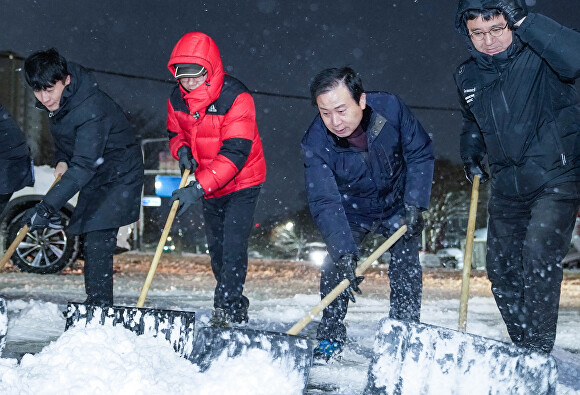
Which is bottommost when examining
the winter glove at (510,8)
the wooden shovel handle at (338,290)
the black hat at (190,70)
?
the wooden shovel handle at (338,290)

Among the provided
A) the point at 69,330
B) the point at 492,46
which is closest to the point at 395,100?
the point at 492,46

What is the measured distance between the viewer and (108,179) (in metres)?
4.34

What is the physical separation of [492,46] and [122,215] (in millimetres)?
2638

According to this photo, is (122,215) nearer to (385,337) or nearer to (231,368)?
(231,368)

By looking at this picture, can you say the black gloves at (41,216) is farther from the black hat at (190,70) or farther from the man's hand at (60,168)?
the black hat at (190,70)

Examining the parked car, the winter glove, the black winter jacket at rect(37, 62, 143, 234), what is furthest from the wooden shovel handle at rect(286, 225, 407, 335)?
the parked car

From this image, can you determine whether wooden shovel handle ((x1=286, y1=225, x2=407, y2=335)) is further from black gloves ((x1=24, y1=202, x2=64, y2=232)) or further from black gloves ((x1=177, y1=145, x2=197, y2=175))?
black gloves ((x1=24, y1=202, x2=64, y2=232))

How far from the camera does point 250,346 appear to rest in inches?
120

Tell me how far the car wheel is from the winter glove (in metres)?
6.39

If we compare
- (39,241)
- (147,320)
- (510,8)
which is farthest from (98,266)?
(39,241)

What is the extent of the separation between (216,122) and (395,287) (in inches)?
64.7

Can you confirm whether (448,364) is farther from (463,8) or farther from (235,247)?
(235,247)

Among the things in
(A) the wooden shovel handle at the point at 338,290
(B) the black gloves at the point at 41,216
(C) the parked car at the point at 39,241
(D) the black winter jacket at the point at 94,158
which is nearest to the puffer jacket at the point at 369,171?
(A) the wooden shovel handle at the point at 338,290

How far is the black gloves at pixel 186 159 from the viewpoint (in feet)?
15.0
